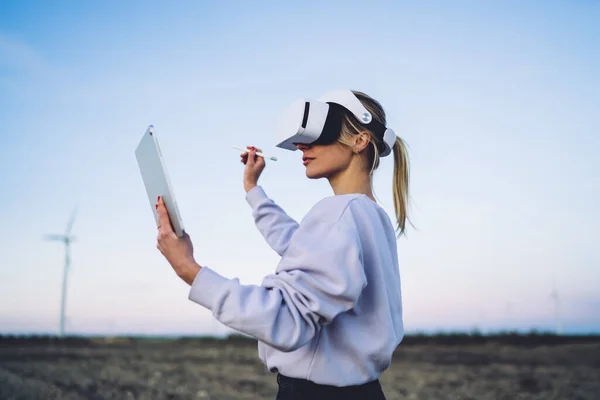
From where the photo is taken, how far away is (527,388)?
14.8 m

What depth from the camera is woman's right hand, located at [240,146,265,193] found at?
104 inches

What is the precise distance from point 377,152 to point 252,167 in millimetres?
636

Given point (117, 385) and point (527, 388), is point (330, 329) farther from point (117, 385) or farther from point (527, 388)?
point (527, 388)

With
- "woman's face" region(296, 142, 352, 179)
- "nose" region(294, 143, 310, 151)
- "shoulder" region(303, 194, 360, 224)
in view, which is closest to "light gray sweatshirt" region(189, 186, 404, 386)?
"shoulder" region(303, 194, 360, 224)

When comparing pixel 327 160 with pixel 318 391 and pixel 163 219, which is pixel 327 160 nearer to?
pixel 163 219

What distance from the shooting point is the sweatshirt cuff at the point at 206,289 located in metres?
1.78

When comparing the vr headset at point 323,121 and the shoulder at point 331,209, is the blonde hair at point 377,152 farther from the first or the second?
the shoulder at point 331,209

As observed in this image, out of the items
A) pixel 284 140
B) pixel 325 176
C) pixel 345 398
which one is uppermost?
pixel 284 140

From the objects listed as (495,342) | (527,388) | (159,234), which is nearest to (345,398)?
(159,234)

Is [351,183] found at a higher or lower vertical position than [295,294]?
higher

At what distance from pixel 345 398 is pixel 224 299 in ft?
1.70

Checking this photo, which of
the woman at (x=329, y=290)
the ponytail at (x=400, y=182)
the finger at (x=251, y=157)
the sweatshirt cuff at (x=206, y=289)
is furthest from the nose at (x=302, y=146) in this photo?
the sweatshirt cuff at (x=206, y=289)

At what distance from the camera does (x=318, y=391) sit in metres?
1.91

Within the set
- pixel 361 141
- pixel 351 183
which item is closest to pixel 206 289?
pixel 351 183
